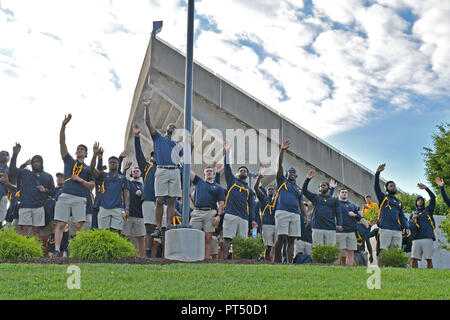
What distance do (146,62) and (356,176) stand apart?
11.2 meters

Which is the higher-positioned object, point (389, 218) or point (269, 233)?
point (389, 218)

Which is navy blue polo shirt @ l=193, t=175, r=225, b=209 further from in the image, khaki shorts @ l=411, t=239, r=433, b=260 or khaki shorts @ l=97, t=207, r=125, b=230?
khaki shorts @ l=411, t=239, r=433, b=260

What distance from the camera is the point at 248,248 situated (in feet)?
32.6

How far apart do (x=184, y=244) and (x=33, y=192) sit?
4.22 m

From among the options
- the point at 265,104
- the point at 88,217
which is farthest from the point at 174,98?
the point at 88,217

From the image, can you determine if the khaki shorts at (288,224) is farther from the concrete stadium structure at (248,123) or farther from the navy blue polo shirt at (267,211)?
the concrete stadium structure at (248,123)

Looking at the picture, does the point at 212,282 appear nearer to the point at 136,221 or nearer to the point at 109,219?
the point at 109,219

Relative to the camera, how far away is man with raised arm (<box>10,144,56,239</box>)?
434 inches

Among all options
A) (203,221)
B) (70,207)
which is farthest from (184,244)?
(70,207)

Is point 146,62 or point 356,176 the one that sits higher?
point 146,62

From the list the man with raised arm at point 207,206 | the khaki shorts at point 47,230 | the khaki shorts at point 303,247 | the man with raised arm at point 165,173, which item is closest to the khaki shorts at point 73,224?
the khaki shorts at point 47,230
